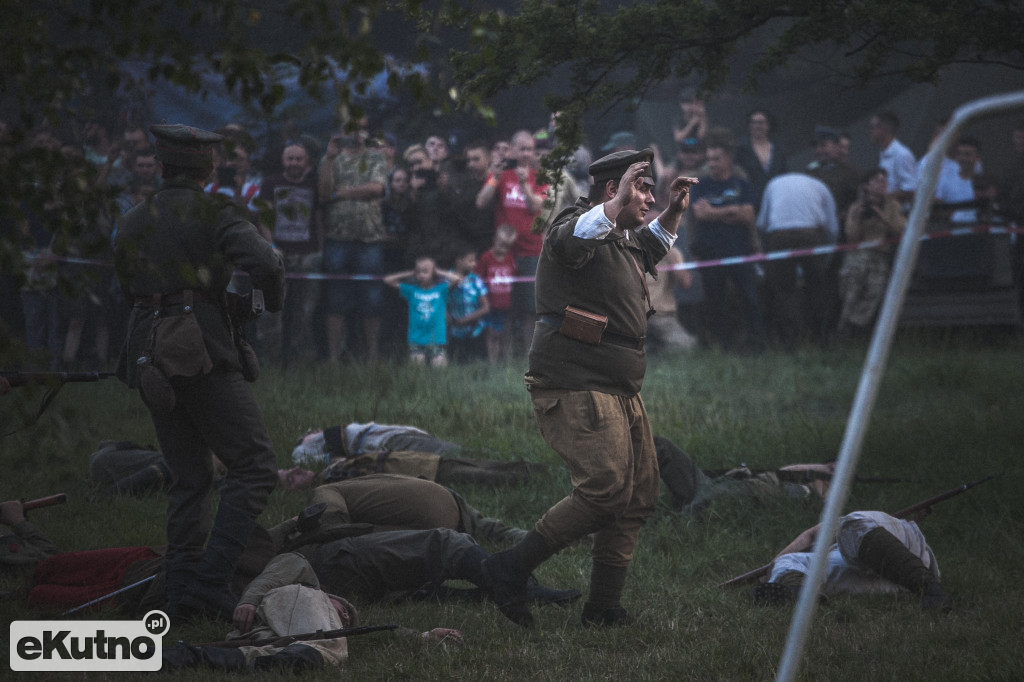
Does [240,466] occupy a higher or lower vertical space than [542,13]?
lower

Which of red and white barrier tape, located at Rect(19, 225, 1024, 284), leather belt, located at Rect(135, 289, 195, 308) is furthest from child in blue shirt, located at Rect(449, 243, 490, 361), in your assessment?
leather belt, located at Rect(135, 289, 195, 308)

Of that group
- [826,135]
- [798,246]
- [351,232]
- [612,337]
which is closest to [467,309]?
[351,232]

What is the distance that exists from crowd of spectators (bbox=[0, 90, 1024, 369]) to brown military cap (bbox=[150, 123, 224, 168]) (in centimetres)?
655

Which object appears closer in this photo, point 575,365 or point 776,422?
point 575,365

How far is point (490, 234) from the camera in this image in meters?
11.4

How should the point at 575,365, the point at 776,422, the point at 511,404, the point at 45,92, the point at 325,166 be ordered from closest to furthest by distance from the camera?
the point at 45,92, the point at 575,365, the point at 776,422, the point at 511,404, the point at 325,166

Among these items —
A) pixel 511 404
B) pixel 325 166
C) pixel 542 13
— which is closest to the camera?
pixel 542 13

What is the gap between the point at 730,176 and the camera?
11.6 metres

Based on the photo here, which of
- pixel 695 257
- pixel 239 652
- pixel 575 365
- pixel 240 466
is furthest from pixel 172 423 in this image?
pixel 695 257

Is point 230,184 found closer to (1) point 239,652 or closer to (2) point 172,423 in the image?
(2) point 172,423

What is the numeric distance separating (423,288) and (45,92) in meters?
8.69

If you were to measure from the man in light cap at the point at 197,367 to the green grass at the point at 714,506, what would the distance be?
318 mm

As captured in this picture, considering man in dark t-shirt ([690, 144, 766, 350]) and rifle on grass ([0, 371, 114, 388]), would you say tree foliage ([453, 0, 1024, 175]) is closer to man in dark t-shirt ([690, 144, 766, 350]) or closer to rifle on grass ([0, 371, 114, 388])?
rifle on grass ([0, 371, 114, 388])

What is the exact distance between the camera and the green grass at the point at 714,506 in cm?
396
